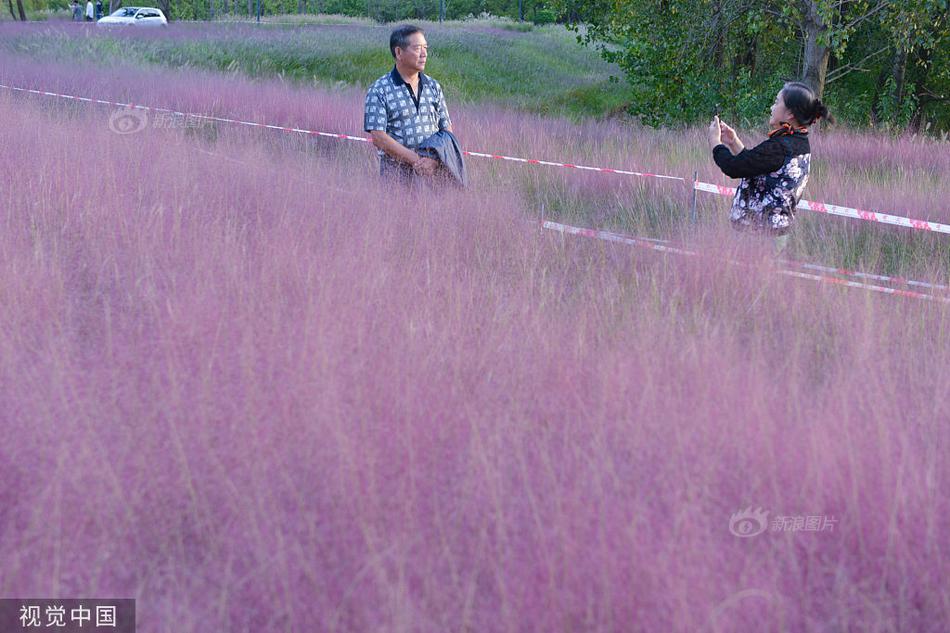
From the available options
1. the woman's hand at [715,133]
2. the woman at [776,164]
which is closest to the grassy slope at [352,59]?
the woman's hand at [715,133]

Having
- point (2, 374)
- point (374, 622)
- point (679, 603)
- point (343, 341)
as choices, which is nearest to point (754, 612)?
point (679, 603)

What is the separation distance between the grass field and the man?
0.45m

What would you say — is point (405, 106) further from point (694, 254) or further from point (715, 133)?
point (694, 254)

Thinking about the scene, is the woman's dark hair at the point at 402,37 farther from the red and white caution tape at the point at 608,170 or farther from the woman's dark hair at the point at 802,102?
the woman's dark hair at the point at 802,102

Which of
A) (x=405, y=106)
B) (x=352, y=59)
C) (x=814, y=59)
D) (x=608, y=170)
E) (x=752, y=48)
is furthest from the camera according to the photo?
(x=352, y=59)

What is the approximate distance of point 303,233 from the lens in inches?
188

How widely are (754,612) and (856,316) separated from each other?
7.44 ft

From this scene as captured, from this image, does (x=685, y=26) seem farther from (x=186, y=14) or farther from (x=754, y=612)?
(x=186, y=14)

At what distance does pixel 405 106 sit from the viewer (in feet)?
17.4

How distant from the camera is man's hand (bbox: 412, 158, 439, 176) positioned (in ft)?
17.6

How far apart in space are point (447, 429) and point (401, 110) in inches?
121

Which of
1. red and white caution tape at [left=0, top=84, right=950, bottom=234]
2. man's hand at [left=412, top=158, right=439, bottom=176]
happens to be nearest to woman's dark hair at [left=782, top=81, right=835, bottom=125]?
red and white caution tape at [left=0, top=84, right=950, bottom=234]

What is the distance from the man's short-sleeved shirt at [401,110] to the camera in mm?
5246

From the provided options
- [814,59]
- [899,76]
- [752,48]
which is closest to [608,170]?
[814,59]
